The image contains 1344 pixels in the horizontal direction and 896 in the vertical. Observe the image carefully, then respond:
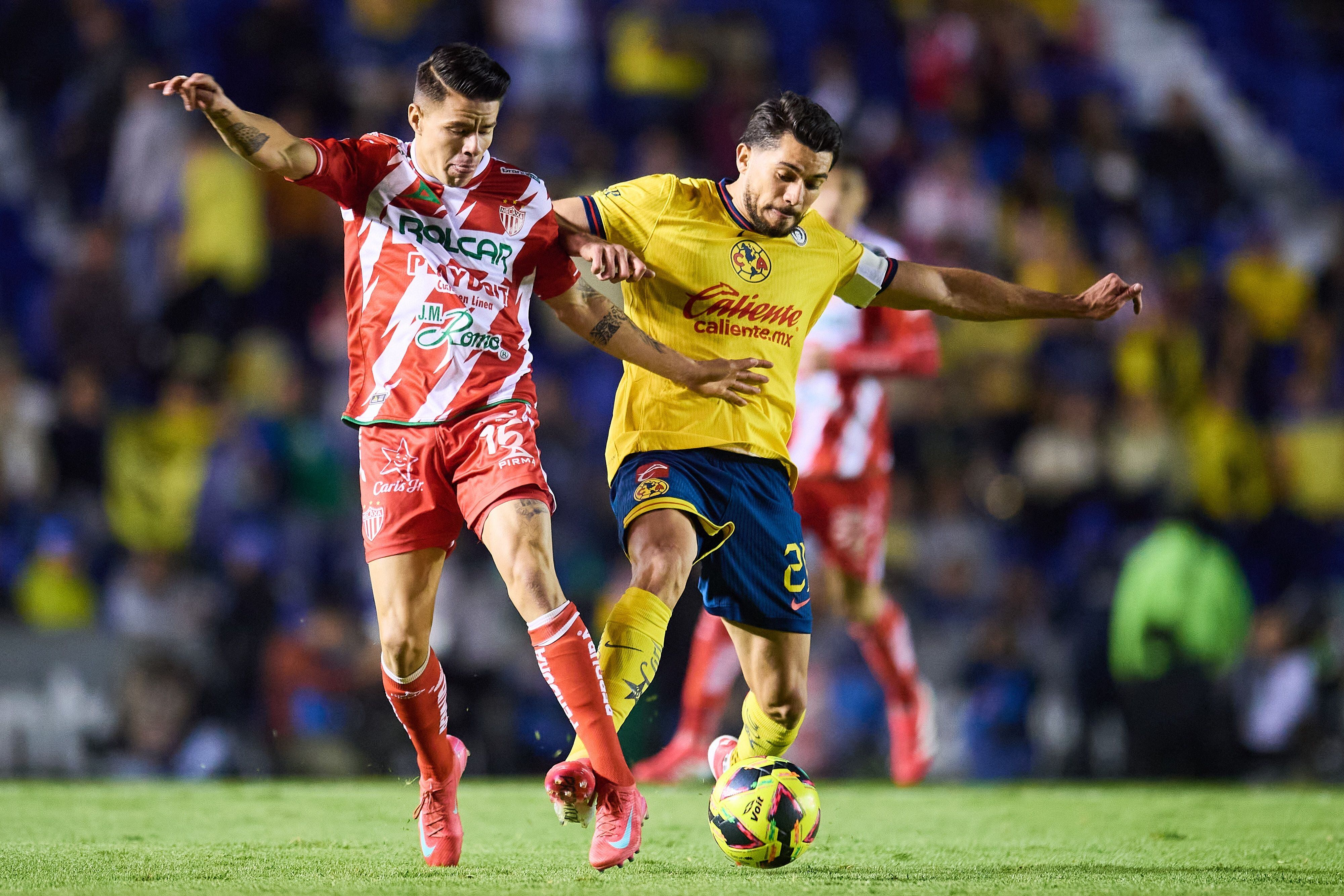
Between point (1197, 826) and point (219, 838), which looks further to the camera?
point (1197, 826)

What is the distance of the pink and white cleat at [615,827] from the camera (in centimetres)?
444

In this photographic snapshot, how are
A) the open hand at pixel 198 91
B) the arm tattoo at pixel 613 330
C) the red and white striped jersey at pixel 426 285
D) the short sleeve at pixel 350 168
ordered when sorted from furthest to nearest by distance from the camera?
the arm tattoo at pixel 613 330 < the red and white striped jersey at pixel 426 285 < the short sleeve at pixel 350 168 < the open hand at pixel 198 91

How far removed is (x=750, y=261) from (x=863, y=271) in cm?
47

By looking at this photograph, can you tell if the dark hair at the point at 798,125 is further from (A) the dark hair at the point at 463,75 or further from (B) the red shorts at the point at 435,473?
(B) the red shorts at the point at 435,473

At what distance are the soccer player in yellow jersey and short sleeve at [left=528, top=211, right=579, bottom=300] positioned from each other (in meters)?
0.13

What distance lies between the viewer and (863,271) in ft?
18.1

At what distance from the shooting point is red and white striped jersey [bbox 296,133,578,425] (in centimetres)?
474

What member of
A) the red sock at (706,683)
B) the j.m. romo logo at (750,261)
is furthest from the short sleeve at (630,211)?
the red sock at (706,683)

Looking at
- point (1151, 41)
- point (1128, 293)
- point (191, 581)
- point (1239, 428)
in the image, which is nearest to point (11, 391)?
point (191, 581)

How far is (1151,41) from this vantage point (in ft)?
52.9

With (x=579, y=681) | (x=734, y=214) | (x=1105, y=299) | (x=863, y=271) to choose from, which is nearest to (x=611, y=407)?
(x=863, y=271)

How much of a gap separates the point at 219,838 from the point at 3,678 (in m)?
3.96

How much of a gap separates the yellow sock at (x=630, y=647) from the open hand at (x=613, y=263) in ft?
3.21

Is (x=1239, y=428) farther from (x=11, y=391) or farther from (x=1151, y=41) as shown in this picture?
(x=11, y=391)
